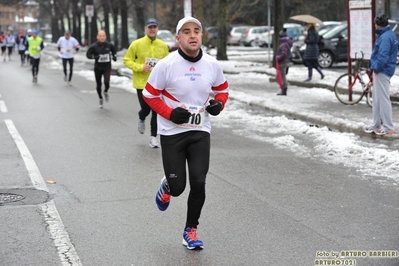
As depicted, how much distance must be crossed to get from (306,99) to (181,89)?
12.9 meters

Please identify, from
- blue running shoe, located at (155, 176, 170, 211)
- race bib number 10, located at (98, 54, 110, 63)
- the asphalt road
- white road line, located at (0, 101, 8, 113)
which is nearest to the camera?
the asphalt road

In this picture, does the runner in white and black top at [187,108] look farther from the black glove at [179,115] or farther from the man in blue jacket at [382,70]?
the man in blue jacket at [382,70]

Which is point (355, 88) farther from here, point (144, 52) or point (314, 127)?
point (144, 52)

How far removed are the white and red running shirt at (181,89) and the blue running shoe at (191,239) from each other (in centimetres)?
80

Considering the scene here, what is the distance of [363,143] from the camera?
39.8 feet

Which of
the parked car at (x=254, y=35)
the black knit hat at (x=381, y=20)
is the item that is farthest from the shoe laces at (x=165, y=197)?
the parked car at (x=254, y=35)

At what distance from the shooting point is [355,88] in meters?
19.3

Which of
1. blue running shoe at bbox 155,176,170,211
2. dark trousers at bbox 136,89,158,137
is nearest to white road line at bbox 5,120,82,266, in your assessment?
blue running shoe at bbox 155,176,170,211

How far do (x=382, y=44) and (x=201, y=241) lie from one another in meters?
6.96

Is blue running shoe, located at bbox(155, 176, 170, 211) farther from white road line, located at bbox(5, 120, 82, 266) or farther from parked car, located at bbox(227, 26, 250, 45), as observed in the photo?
parked car, located at bbox(227, 26, 250, 45)

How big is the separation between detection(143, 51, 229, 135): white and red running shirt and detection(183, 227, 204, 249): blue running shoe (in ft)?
2.62

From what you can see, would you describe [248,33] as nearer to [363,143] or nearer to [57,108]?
[57,108]

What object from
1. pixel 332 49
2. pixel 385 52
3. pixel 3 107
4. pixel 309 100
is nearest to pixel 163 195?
pixel 385 52

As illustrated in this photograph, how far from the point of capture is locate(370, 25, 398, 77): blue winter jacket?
12266mm
